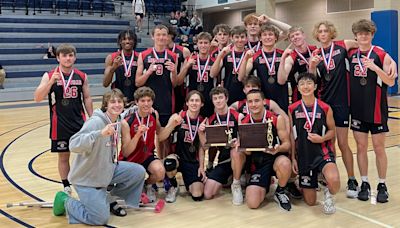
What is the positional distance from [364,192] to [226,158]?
1309 millimetres

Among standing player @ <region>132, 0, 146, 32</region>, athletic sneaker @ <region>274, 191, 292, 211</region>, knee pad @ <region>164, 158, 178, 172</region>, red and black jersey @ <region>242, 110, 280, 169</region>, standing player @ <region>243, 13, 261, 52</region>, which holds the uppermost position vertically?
standing player @ <region>132, 0, 146, 32</region>

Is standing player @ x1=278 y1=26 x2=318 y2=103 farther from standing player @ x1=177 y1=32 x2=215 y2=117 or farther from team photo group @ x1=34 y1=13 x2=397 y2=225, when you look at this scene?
standing player @ x1=177 y1=32 x2=215 y2=117

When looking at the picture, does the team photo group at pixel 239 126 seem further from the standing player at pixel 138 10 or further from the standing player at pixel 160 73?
the standing player at pixel 138 10

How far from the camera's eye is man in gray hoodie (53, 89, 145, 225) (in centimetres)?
363

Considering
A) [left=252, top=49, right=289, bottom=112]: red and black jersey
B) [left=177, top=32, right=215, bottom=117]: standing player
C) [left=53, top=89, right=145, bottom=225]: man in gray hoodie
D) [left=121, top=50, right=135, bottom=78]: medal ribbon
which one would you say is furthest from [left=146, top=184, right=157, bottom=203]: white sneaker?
[left=252, top=49, right=289, bottom=112]: red and black jersey

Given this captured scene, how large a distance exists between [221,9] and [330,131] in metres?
17.3

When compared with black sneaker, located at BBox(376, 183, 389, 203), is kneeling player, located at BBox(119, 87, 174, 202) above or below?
above

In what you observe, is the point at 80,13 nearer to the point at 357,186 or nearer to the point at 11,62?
the point at 11,62

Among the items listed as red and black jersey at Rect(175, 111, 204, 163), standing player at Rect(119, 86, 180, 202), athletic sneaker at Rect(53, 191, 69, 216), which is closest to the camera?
athletic sneaker at Rect(53, 191, 69, 216)

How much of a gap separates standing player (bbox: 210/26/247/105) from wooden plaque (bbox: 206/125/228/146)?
26.4 inches

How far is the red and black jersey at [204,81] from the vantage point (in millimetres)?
4863

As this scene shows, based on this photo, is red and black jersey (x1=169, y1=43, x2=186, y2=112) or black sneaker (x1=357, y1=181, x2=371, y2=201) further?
red and black jersey (x1=169, y1=43, x2=186, y2=112)

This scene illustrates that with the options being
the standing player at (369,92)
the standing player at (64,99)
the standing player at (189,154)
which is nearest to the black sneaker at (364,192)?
the standing player at (369,92)

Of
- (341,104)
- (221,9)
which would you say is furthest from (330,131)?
(221,9)
